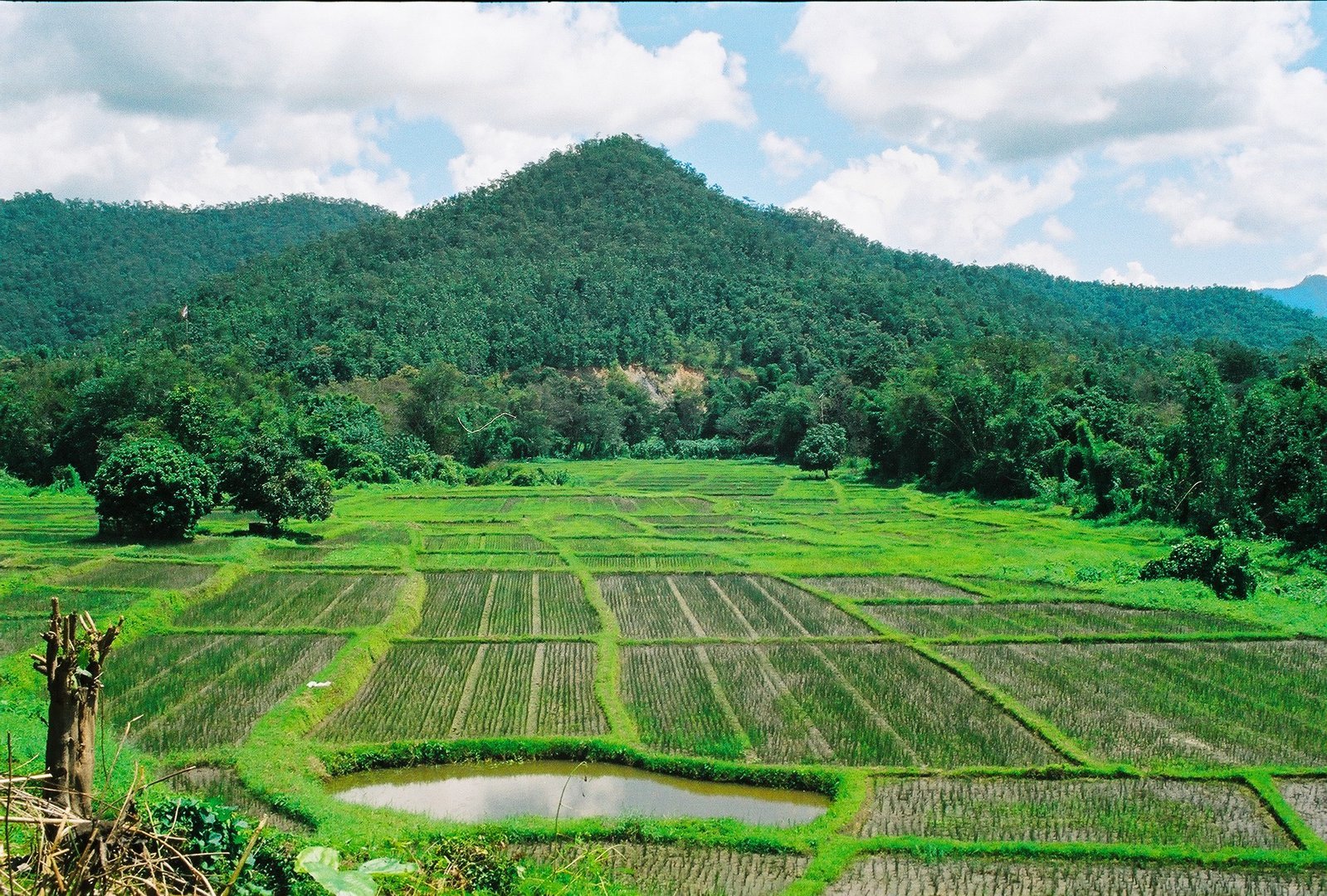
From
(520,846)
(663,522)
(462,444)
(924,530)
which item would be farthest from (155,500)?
(462,444)

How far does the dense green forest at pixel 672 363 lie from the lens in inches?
1426

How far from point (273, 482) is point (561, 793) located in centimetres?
2009

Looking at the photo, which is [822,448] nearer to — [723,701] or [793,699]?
[793,699]

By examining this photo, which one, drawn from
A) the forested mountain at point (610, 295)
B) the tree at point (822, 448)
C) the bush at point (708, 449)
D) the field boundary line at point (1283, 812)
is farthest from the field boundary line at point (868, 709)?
the forested mountain at point (610, 295)

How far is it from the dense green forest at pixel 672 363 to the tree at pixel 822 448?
9.83 ft

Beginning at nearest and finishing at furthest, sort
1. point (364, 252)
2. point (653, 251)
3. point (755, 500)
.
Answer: point (755, 500) → point (364, 252) → point (653, 251)

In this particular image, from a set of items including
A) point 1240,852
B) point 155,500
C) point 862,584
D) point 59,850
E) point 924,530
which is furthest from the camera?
point 924,530

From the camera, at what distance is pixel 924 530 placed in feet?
112

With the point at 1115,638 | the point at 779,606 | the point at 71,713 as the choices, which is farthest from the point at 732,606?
the point at 71,713

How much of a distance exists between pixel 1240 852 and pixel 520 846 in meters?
Answer: 7.52

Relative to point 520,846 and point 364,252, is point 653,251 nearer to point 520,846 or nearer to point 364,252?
point 364,252

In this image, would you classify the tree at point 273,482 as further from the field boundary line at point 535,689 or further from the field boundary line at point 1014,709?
the field boundary line at point 1014,709

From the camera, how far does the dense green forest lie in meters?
36.2

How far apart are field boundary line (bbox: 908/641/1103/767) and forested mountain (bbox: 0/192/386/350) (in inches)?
3288
